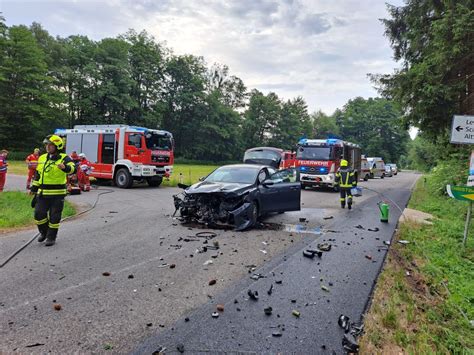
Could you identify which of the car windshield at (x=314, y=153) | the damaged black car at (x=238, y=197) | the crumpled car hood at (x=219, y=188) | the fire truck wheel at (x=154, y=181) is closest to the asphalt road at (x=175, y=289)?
the damaged black car at (x=238, y=197)

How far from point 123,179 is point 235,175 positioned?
9480mm

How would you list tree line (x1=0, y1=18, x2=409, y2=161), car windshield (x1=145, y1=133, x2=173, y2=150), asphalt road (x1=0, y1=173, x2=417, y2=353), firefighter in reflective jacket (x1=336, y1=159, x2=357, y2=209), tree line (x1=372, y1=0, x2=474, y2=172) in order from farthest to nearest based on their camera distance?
1. tree line (x1=0, y1=18, x2=409, y2=161)
2. car windshield (x1=145, y1=133, x2=173, y2=150)
3. firefighter in reflective jacket (x1=336, y1=159, x2=357, y2=209)
4. tree line (x1=372, y1=0, x2=474, y2=172)
5. asphalt road (x1=0, y1=173, x2=417, y2=353)

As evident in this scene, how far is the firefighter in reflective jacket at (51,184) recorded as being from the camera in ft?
20.4

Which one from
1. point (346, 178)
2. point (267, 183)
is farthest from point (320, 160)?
point (267, 183)

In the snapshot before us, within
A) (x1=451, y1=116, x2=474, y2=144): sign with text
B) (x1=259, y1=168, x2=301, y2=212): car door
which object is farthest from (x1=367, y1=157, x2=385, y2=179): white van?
(x1=451, y1=116, x2=474, y2=144): sign with text

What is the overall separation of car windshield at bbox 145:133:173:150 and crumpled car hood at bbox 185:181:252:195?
8.67 meters

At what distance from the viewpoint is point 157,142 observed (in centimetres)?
1667

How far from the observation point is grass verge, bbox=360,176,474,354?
125 inches

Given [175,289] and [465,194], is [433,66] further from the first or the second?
[175,289]

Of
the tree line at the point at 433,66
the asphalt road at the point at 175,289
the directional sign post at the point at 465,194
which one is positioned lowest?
the asphalt road at the point at 175,289

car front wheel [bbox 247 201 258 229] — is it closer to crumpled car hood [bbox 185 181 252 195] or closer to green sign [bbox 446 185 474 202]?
crumpled car hood [bbox 185 181 252 195]

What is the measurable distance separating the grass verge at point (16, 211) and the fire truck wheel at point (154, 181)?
6.92 metres

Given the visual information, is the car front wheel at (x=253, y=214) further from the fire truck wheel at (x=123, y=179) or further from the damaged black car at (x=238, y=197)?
the fire truck wheel at (x=123, y=179)

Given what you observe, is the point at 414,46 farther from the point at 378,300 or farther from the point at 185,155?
the point at 185,155
